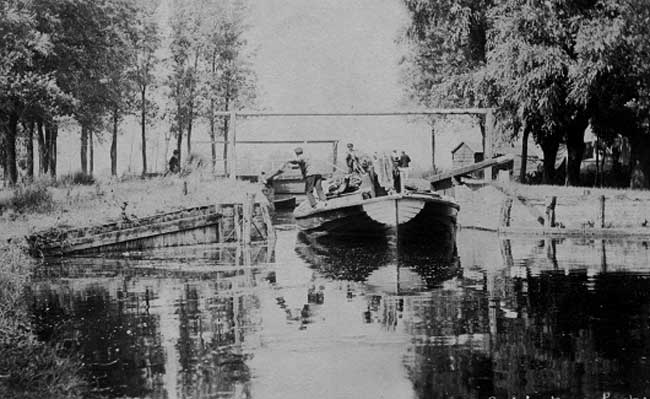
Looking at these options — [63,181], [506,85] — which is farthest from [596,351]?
[63,181]

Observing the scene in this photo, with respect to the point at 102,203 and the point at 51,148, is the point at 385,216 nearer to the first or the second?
the point at 102,203

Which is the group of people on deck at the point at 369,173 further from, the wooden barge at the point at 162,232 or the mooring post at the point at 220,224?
the mooring post at the point at 220,224

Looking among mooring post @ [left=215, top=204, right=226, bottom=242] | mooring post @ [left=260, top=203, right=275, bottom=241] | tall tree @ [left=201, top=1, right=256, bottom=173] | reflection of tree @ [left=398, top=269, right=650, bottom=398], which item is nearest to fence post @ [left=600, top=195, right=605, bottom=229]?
reflection of tree @ [left=398, top=269, right=650, bottom=398]

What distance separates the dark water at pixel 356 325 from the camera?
26.2 ft

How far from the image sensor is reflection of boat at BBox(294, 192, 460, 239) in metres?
22.0

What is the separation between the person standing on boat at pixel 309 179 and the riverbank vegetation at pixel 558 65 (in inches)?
328

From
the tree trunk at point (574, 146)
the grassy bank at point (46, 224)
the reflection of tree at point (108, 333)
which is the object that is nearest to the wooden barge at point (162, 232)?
the grassy bank at point (46, 224)

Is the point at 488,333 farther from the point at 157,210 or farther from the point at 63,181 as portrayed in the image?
the point at 63,181

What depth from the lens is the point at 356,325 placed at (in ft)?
36.0

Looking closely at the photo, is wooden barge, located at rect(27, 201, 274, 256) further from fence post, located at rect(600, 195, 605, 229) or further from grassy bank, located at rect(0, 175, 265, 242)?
fence post, located at rect(600, 195, 605, 229)

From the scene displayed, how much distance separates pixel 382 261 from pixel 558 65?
12229 mm

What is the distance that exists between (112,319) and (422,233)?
13.4 m

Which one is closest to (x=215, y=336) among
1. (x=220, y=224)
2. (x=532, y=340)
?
(x=532, y=340)

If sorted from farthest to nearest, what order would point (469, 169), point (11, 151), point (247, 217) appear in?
point (11, 151)
point (469, 169)
point (247, 217)
